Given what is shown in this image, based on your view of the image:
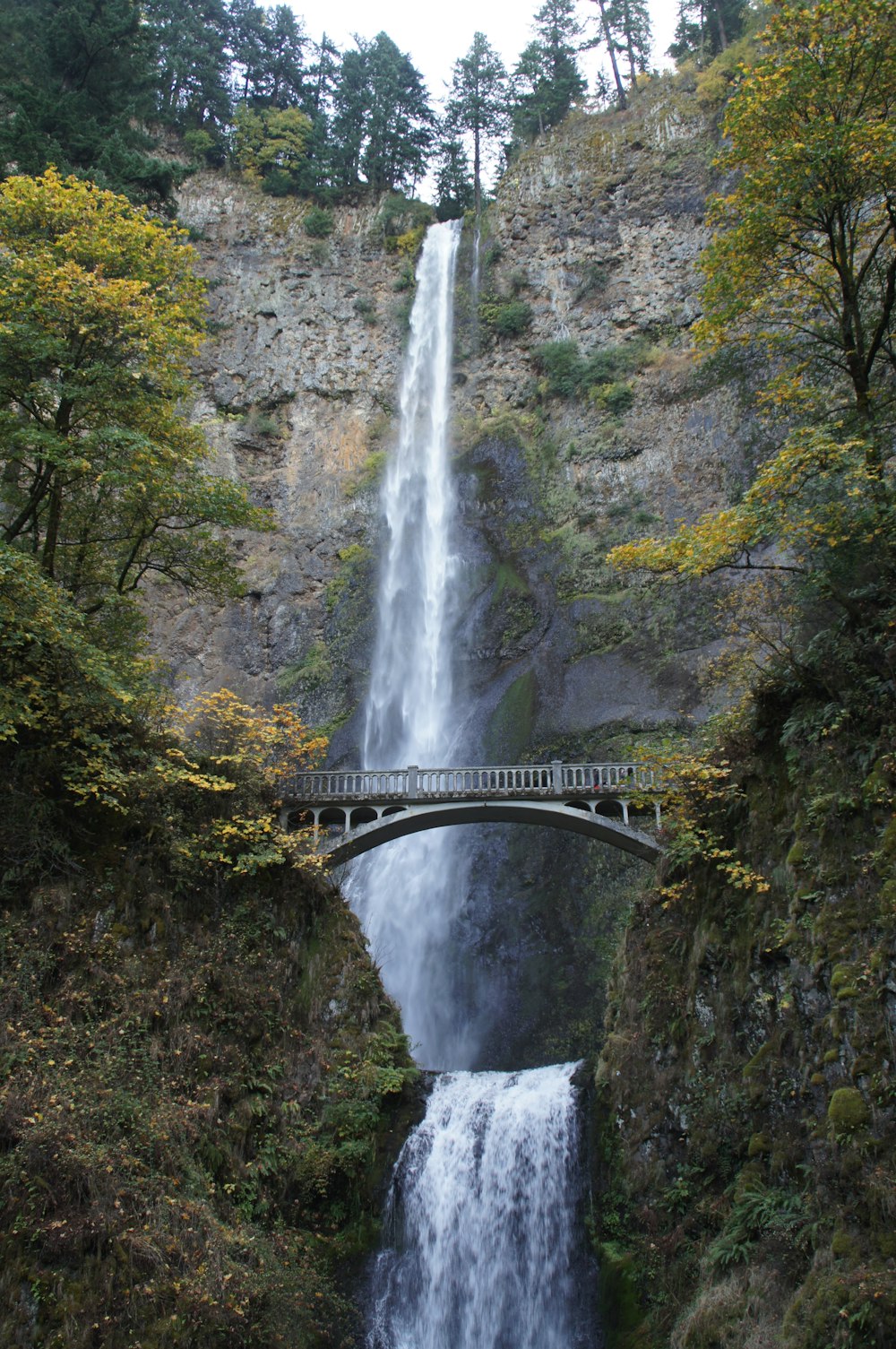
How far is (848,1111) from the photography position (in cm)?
854

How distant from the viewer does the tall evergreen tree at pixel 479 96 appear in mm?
46375

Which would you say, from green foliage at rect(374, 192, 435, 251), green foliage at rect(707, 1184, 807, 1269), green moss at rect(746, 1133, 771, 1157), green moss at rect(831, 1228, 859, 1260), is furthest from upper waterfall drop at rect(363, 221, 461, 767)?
green moss at rect(831, 1228, 859, 1260)

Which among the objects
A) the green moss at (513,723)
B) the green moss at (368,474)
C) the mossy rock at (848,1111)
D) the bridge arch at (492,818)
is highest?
the green moss at (368,474)

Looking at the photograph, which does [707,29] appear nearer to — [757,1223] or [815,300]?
[815,300]

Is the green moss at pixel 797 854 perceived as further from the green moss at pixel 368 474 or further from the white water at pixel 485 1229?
the green moss at pixel 368 474

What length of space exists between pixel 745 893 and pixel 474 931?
13.8m

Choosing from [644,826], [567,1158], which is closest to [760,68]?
[644,826]

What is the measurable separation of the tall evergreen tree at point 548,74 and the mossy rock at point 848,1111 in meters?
48.0

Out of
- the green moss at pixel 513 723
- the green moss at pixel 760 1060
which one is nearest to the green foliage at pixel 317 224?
the green moss at pixel 513 723

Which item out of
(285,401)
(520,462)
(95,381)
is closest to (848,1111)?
(95,381)

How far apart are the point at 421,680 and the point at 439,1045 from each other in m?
12.1

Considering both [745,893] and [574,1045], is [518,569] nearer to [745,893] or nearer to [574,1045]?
[574,1045]

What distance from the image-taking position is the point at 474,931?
2528 cm

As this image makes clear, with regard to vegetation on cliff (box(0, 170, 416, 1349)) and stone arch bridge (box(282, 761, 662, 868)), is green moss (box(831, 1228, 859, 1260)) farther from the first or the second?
stone arch bridge (box(282, 761, 662, 868))
